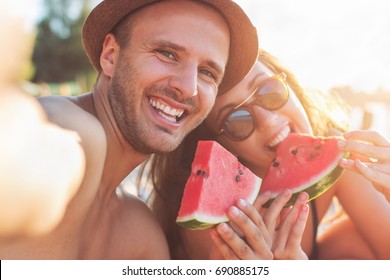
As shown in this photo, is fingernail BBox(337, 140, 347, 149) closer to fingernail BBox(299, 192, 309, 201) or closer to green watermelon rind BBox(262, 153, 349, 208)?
green watermelon rind BBox(262, 153, 349, 208)

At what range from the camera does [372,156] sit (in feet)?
9.57

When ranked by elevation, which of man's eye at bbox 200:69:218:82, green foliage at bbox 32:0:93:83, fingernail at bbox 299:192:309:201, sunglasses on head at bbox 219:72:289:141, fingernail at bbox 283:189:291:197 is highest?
man's eye at bbox 200:69:218:82

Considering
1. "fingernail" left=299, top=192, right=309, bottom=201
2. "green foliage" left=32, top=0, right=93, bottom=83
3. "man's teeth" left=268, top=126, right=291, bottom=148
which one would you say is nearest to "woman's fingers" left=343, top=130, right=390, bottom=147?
Result: "fingernail" left=299, top=192, right=309, bottom=201

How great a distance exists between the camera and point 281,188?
11.1 feet

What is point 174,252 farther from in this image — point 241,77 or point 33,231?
point 33,231

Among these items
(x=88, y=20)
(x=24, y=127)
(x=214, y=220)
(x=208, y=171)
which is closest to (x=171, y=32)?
(x=88, y=20)

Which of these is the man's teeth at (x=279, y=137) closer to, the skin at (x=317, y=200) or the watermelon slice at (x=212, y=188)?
the skin at (x=317, y=200)

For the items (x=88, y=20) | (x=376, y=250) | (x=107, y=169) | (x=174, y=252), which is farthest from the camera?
(x=174, y=252)

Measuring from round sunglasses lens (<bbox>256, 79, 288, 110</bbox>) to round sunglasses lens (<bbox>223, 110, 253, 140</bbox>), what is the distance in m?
0.15

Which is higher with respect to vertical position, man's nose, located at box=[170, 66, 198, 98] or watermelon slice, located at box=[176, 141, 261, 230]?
man's nose, located at box=[170, 66, 198, 98]

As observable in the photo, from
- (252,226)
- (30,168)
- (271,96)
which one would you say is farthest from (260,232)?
(30,168)

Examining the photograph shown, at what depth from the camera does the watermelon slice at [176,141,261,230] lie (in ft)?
9.41

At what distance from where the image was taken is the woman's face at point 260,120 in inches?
141

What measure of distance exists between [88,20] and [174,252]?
6.87ft
